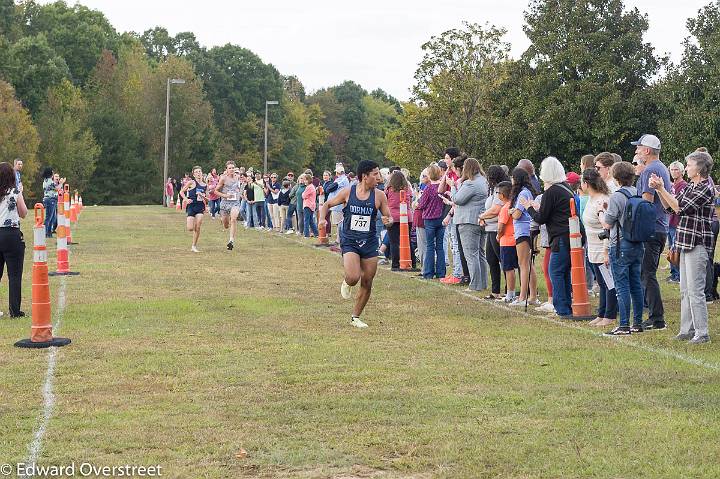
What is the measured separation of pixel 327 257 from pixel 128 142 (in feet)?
263

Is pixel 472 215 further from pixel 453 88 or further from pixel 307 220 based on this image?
pixel 453 88

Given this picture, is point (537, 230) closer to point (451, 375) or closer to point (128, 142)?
point (451, 375)

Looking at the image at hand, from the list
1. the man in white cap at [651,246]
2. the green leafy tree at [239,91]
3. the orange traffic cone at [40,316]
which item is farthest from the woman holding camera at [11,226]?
the green leafy tree at [239,91]

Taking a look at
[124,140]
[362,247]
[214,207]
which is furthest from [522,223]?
[124,140]

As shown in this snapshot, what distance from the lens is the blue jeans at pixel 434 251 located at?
19953mm

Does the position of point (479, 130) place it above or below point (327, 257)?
above

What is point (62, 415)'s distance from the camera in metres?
8.61

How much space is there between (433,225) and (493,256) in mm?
2496

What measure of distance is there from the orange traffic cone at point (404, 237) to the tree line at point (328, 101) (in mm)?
33978

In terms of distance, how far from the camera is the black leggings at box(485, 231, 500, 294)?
56.5ft

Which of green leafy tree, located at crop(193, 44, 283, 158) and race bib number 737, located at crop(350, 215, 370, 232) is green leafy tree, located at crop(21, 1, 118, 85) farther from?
race bib number 737, located at crop(350, 215, 370, 232)

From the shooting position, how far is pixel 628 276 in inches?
506

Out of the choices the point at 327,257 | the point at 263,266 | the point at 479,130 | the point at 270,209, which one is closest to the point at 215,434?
the point at 263,266

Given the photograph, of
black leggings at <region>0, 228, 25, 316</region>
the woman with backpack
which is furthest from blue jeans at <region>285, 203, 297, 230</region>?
Answer: the woman with backpack
